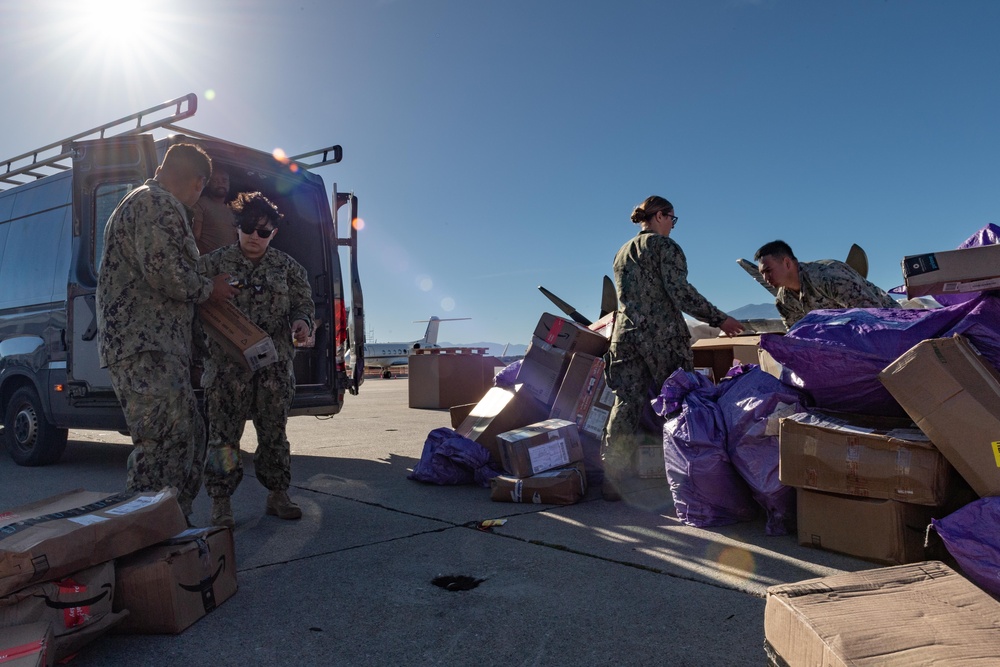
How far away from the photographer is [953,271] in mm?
2508

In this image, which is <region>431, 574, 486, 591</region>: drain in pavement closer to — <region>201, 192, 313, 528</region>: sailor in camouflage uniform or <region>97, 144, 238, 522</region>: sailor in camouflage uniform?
<region>97, 144, 238, 522</region>: sailor in camouflage uniform

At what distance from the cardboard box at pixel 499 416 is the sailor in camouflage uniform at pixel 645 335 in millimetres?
916

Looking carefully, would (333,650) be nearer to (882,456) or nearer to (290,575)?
(290,575)

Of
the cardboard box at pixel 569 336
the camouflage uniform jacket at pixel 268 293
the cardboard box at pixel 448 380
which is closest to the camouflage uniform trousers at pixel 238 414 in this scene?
the camouflage uniform jacket at pixel 268 293

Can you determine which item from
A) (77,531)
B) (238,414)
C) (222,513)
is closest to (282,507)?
(222,513)

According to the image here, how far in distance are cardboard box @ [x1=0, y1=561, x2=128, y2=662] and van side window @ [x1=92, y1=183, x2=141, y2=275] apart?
11.5ft

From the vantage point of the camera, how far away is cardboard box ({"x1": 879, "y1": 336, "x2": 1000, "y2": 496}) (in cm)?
230

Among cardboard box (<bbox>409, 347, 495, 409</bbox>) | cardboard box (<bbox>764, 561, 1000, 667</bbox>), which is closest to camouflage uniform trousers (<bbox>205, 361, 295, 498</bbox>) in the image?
cardboard box (<bbox>764, 561, 1000, 667</bbox>)

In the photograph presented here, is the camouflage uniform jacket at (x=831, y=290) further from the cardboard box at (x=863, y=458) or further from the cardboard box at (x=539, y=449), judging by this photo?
the cardboard box at (x=539, y=449)

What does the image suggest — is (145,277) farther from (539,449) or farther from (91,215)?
(91,215)

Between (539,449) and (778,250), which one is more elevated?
(778,250)

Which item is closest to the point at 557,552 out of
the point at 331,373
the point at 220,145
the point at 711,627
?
the point at 711,627

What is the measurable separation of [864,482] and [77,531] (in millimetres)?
2757

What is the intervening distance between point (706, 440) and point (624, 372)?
34.2 inches
